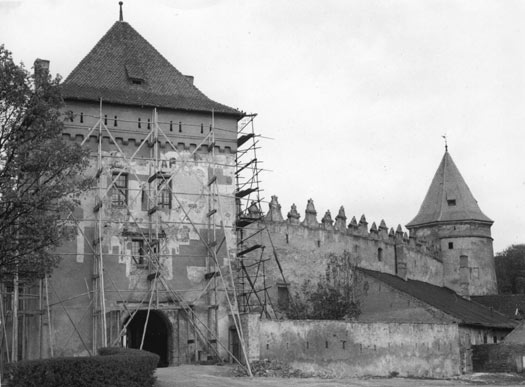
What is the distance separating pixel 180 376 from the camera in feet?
95.9

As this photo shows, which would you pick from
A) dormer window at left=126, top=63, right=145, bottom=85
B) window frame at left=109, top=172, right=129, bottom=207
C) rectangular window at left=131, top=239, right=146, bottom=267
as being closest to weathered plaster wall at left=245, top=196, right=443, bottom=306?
rectangular window at left=131, top=239, right=146, bottom=267

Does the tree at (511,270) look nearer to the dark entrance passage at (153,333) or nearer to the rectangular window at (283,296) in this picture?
the rectangular window at (283,296)

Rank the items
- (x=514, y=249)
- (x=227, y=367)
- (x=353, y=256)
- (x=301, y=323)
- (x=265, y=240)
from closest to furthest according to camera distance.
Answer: (x=227, y=367)
(x=301, y=323)
(x=265, y=240)
(x=353, y=256)
(x=514, y=249)

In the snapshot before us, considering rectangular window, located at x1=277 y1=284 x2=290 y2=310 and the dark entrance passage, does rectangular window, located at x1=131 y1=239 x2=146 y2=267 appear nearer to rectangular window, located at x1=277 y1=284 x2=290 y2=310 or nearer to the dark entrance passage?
the dark entrance passage

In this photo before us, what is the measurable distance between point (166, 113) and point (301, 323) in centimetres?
1039

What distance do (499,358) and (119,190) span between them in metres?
21.9

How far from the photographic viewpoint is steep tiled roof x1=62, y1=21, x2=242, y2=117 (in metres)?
35.7

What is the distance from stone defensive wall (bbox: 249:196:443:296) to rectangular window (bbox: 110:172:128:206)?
23.8ft

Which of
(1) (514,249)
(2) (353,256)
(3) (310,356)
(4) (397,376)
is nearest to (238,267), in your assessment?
(3) (310,356)

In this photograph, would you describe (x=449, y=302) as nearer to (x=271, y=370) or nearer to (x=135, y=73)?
(x=271, y=370)

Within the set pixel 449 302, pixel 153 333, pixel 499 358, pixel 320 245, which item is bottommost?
pixel 499 358

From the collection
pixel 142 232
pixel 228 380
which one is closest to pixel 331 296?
pixel 142 232

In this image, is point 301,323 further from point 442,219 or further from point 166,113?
point 442,219

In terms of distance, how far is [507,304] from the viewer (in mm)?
57688
